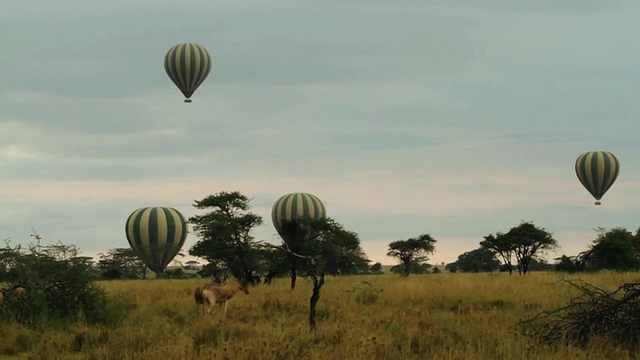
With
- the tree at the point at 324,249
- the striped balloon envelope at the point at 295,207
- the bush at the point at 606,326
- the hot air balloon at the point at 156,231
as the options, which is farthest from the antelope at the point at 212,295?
the hot air balloon at the point at 156,231

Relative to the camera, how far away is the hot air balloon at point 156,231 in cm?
5631

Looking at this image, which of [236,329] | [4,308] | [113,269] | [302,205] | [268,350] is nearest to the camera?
[268,350]

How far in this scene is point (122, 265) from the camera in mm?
110812

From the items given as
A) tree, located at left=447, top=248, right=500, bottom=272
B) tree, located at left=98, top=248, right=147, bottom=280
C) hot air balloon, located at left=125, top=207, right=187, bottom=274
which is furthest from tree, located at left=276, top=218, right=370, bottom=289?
tree, located at left=447, top=248, right=500, bottom=272

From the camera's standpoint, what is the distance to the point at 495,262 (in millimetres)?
132125

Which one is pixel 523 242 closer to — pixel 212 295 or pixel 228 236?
pixel 228 236

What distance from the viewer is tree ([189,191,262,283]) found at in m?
42.1

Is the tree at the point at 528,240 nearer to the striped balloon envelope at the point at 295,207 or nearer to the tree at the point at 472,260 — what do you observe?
the striped balloon envelope at the point at 295,207

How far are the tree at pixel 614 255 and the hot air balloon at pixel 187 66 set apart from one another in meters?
34.4

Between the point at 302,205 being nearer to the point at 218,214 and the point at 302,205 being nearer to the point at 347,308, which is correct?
the point at 218,214

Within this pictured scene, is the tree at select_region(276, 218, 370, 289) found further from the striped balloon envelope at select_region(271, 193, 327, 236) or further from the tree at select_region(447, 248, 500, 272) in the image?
the tree at select_region(447, 248, 500, 272)

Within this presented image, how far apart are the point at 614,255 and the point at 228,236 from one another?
30.6m

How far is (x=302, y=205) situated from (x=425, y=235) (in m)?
Result: 31.4

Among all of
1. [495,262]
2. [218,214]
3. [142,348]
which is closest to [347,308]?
[142,348]
